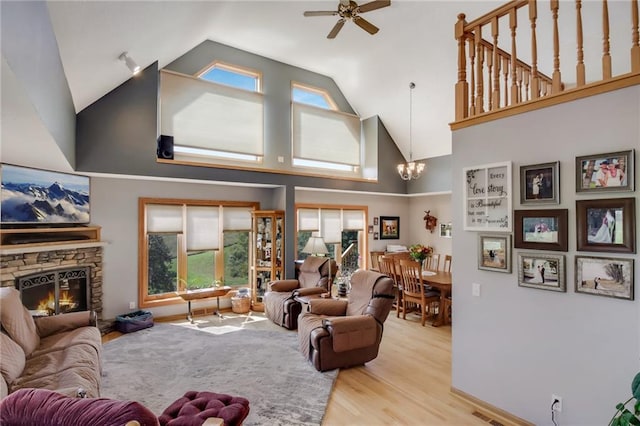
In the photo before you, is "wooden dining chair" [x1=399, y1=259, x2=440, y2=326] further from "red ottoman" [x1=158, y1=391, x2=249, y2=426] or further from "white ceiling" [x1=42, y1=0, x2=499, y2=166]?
"red ottoman" [x1=158, y1=391, x2=249, y2=426]

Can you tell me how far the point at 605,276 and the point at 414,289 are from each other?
3.40m

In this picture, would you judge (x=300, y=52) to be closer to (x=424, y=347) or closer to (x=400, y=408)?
(x=424, y=347)

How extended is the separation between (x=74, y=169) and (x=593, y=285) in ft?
19.2

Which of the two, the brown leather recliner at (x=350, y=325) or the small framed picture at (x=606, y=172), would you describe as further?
the brown leather recliner at (x=350, y=325)

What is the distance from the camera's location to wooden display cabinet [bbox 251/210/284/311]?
624 centimetres

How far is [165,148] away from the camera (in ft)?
17.1

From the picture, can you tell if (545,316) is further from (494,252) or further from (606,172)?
(606,172)

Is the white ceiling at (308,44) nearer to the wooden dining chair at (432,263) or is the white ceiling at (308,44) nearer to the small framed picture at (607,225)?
the wooden dining chair at (432,263)

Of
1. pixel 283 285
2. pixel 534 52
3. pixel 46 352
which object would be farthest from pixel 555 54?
pixel 46 352

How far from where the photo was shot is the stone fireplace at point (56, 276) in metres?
3.95

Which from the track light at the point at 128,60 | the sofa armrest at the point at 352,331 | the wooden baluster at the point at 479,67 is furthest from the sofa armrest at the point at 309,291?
the track light at the point at 128,60

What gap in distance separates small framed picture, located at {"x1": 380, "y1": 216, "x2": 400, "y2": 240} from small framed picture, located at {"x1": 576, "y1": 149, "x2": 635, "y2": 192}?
594 centimetres

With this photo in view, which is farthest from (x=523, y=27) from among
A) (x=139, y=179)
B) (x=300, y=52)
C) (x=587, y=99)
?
(x=139, y=179)

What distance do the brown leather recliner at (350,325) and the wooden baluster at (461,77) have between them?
6.72ft
